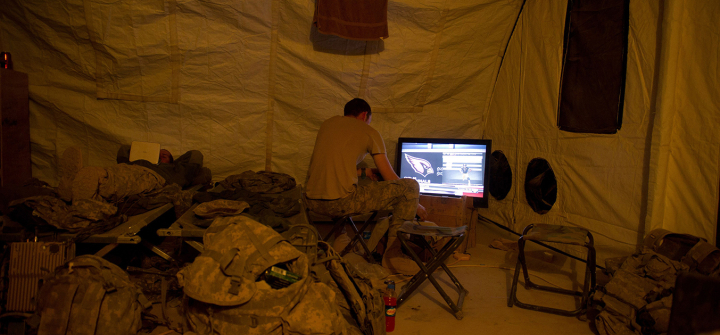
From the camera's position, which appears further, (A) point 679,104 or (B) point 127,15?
(B) point 127,15

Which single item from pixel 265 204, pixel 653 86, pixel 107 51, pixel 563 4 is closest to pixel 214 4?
pixel 107 51

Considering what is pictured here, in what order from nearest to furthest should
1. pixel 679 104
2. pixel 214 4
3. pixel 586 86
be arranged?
pixel 679 104 → pixel 586 86 → pixel 214 4

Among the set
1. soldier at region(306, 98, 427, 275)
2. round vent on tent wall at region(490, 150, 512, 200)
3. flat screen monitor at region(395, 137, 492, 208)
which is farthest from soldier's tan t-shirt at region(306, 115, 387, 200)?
round vent on tent wall at region(490, 150, 512, 200)

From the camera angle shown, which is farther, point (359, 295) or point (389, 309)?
point (389, 309)

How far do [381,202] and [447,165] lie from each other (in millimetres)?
1206

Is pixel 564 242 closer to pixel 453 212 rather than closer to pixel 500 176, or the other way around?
pixel 453 212

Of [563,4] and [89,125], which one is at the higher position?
[563,4]

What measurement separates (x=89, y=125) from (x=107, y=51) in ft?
2.27

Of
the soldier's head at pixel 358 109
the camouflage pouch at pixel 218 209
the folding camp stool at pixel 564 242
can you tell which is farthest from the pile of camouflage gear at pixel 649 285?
the camouflage pouch at pixel 218 209

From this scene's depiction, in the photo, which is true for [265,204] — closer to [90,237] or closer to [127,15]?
[90,237]

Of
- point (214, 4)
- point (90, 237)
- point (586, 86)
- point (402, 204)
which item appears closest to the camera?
point (90, 237)

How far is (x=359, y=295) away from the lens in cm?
223

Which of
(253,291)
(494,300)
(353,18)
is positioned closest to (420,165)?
(353,18)

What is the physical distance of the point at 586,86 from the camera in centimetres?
337
